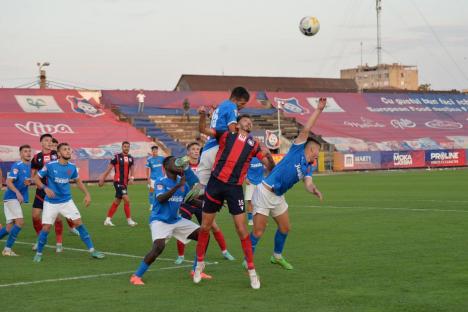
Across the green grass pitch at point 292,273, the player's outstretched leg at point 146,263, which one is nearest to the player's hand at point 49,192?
the green grass pitch at point 292,273

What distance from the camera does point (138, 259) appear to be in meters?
13.4

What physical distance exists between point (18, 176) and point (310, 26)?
45.6 ft

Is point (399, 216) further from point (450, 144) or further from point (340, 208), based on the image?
point (450, 144)

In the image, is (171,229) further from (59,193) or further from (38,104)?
(38,104)

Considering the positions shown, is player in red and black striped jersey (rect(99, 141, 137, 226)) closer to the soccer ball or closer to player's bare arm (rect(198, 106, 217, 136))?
the soccer ball

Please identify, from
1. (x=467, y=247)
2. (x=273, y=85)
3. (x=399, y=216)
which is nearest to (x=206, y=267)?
(x=467, y=247)

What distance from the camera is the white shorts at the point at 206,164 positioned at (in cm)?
1162

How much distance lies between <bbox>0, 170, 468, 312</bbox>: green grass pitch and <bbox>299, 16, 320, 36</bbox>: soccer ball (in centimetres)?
851

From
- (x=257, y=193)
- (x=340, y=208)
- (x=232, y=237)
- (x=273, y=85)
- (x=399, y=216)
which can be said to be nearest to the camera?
(x=257, y=193)

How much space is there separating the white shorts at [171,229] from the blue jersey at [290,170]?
4.72ft

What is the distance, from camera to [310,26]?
86.5 feet

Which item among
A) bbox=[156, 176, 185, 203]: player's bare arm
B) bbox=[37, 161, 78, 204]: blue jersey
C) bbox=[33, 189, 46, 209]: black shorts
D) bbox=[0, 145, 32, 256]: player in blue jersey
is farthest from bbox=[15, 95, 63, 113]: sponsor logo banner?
bbox=[156, 176, 185, 203]: player's bare arm

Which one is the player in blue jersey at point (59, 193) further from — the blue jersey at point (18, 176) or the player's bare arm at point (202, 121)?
the player's bare arm at point (202, 121)

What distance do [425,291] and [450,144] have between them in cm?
5928
